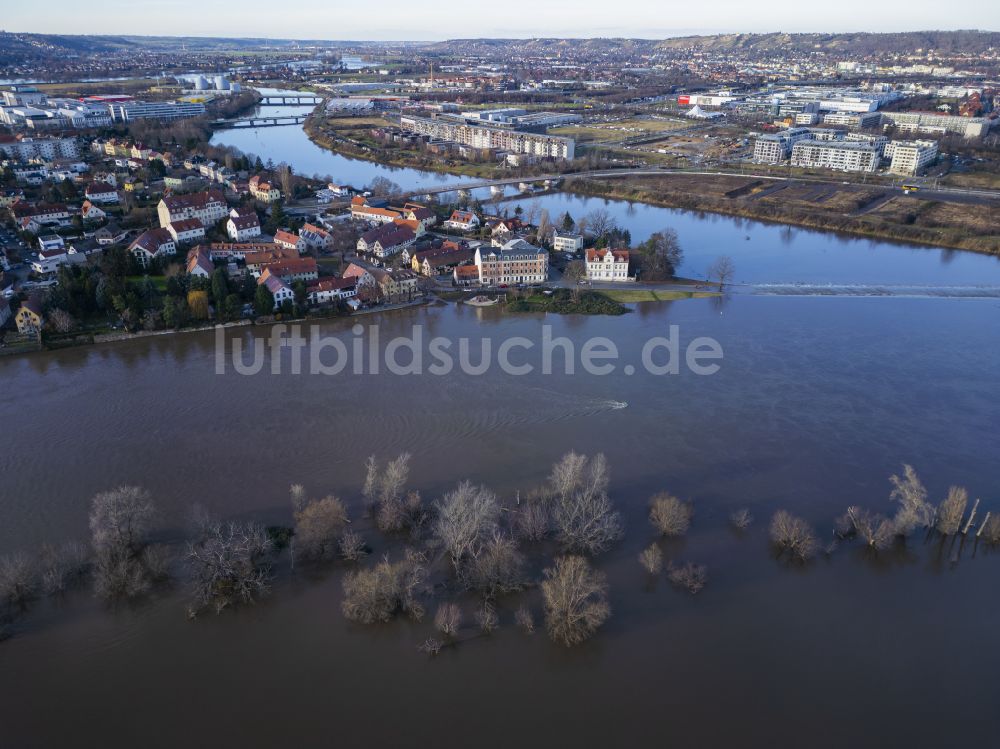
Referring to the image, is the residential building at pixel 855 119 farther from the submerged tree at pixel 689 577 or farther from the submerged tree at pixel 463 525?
the submerged tree at pixel 463 525

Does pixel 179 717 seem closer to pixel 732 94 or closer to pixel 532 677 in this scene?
pixel 532 677

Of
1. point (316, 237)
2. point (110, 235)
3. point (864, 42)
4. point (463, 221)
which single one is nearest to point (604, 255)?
point (463, 221)

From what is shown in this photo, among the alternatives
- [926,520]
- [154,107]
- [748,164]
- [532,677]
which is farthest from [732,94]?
[532,677]

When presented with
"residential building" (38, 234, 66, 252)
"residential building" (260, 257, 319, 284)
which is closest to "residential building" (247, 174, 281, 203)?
"residential building" (38, 234, 66, 252)

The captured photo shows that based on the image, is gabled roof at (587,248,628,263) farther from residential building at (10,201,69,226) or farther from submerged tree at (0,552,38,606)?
residential building at (10,201,69,226)

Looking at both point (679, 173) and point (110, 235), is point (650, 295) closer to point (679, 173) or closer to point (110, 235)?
point (110, 235)

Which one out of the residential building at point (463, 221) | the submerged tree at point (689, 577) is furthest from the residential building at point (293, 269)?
the submerged tree at point (689, 577)
